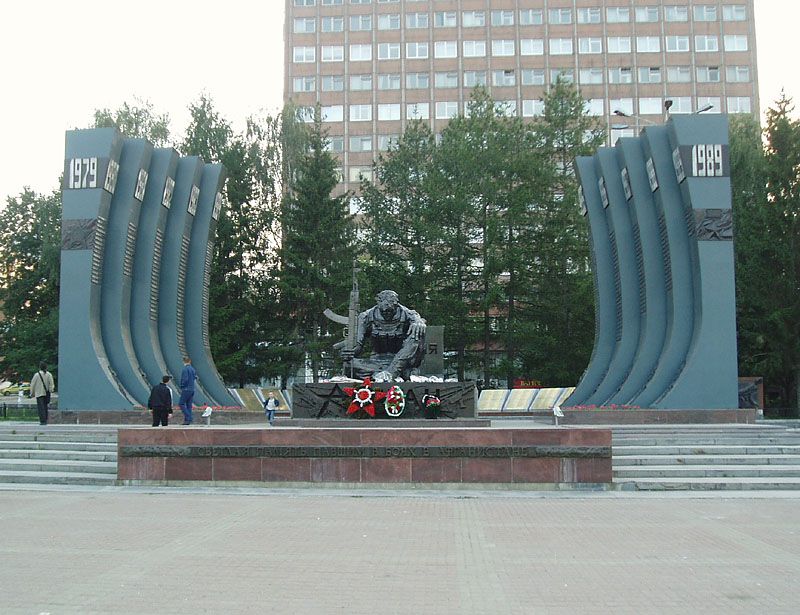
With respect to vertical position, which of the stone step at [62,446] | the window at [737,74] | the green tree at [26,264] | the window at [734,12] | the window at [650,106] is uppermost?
the window at [734,12]

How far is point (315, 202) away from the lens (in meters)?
36.4

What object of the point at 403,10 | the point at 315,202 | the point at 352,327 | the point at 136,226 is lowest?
the point at 352,327

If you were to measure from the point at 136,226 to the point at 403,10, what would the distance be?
4482 centimetres

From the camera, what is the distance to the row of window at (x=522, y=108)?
203ft

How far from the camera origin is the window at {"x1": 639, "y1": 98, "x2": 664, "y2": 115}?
203 feet

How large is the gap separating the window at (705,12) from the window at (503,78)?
558 inches

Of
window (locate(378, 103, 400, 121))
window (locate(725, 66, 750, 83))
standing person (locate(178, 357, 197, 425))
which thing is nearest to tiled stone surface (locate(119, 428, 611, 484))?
standing person (locate(178, 357, 197, 425))

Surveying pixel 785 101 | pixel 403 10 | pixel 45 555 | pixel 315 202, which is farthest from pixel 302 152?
pixel 45 555

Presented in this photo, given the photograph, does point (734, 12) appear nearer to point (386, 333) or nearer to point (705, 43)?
point (705, 43)

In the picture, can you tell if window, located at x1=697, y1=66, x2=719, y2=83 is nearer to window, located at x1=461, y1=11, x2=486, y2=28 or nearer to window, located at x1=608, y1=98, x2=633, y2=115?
window, located at x1=608, y1=98, x2=633, y2=115

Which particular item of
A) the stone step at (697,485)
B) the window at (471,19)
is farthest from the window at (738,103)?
the stone step at (697,485)

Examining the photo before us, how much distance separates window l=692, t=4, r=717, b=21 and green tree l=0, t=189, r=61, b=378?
48.1m

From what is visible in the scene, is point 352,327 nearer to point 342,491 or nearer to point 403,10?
point 342,491

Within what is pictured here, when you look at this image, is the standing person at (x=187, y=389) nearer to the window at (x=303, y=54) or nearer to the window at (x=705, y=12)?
the window at (x=303, y=54)
